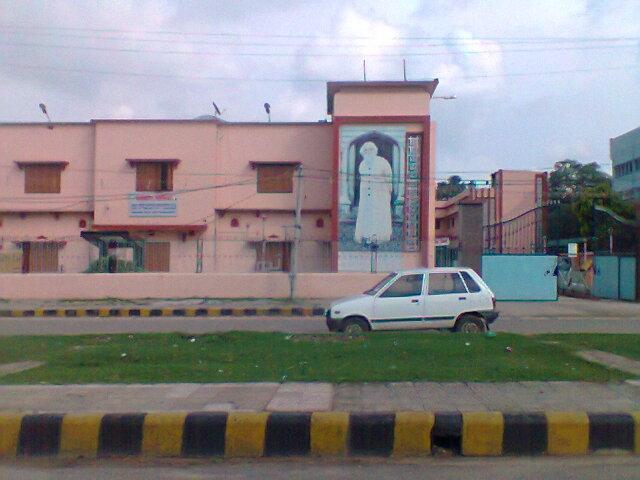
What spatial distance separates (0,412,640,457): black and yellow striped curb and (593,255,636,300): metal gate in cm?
2162

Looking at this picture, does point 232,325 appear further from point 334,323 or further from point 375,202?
point 375,202

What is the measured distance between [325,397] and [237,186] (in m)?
30.0

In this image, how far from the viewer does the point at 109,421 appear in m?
6.72

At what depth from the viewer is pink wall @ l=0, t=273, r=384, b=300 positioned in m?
26.9

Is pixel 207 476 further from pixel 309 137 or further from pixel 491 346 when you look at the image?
pixel 309 137

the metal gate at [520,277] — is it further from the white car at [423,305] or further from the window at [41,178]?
the window at [41,178]

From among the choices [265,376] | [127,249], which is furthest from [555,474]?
[127,249]

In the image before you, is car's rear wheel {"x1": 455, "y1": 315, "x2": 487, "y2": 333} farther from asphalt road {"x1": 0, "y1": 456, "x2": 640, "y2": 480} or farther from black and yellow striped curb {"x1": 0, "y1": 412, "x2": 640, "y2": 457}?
asphalt road {"x1": 0, "y1": 456, "x2": 640, "y2": 480}

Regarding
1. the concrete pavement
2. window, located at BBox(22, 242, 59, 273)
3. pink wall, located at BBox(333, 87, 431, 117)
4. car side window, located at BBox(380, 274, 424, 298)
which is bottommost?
the concrete pavement

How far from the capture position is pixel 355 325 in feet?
46.9

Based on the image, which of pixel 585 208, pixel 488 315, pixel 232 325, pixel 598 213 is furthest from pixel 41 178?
pixel 585 208

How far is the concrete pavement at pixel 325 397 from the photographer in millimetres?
7133

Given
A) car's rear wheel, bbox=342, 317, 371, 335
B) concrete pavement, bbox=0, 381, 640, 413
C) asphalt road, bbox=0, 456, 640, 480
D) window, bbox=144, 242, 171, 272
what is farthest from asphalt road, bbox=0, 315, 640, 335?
window, bbox=144, 242, 171, 272

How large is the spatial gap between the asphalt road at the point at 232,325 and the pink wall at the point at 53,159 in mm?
16511
